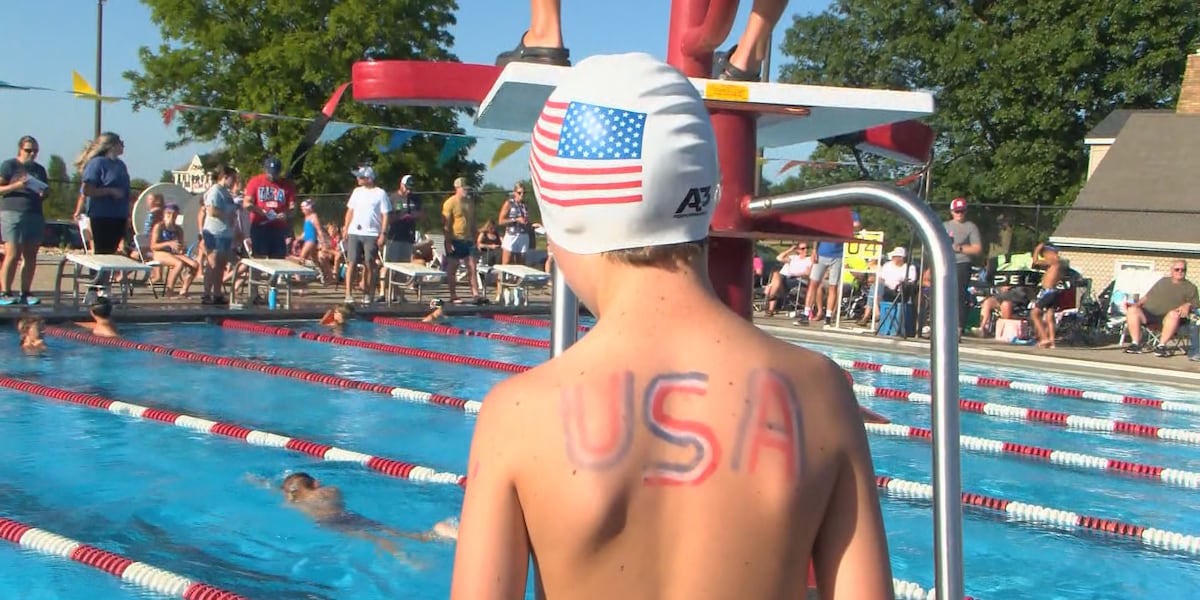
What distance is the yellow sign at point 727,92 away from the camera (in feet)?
7.05

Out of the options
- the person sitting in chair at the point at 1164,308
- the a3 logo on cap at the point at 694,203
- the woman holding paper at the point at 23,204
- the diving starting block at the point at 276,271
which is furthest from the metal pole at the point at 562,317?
the person sitting in chair at the point at 1164,308

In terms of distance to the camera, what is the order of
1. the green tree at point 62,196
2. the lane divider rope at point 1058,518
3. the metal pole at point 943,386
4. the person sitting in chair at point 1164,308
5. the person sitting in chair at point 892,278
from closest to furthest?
the metal pole at point 943,386, the lane divider rope at point 1058,518, the person sitting in chair at point 1164,308, the person sitting in chair at point 892,278, the green tree at point 62,196

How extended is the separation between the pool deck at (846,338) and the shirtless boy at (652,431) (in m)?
10.9

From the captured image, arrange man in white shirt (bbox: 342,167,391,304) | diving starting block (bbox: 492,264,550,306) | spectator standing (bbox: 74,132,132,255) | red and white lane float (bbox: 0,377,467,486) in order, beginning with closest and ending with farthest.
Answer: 1. red and white lane float (bbox: 0,377,467,486)
2. spectator standing (bbox: 74,132,132,255)
3. man in white shirt (bbox: 342,167,391,304)
4. diving starting block (bbox: 492,264,550,306)

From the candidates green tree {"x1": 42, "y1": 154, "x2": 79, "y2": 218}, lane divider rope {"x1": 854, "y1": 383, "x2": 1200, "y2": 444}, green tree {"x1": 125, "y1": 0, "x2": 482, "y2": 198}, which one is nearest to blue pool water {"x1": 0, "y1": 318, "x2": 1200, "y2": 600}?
lane divider rope {"x1": 854, "y1": 383, "x2": 1200, "y2": 444}

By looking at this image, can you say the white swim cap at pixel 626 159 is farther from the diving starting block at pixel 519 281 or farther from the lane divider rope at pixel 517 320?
the diving starting block at pixel 519 281

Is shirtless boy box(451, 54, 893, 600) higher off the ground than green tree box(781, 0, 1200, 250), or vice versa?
green tree box(781, 0, 1200, 250)

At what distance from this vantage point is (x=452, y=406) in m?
8.42

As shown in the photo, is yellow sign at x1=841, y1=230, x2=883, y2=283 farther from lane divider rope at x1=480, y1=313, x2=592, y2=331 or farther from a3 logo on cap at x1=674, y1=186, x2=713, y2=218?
a3 logo on cap at x1=674, y1=186, x2=713, y2=218

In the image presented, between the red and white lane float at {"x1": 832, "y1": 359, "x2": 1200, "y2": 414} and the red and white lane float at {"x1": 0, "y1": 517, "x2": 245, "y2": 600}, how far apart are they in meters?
6.84

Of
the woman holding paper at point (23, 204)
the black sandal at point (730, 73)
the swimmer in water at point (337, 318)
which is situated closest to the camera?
the black sandal at point (730, 73)

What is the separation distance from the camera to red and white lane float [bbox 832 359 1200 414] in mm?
10078

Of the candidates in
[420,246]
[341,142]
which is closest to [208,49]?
[341,142]

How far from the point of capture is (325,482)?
20.4ft
